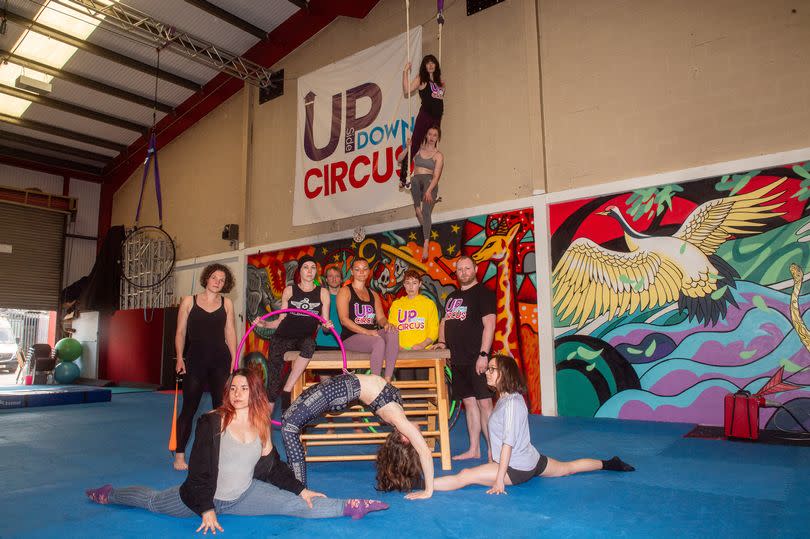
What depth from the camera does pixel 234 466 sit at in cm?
251

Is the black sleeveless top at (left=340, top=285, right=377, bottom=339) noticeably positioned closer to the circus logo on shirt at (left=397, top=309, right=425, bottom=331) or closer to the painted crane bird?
the circus logo on shirt at (left=397, top=309, right=425, bottom=331)

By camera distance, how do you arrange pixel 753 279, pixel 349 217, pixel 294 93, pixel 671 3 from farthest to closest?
pixel 294 93
pixel 349 217
pixel 671 3
pixel 753 279

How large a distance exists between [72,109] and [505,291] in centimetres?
951

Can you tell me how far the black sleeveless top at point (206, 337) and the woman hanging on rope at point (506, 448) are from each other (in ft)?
5.88

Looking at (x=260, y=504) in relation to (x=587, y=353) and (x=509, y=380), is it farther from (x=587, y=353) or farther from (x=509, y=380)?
(x=587, y=353)

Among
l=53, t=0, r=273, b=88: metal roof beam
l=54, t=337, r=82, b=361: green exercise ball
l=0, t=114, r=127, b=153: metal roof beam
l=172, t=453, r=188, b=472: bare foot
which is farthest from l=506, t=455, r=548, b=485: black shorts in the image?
l=0, t=114, r=127, b=153: metal roof beam

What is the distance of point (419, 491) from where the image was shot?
9.79 feet

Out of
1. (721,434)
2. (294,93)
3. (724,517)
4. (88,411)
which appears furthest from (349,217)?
(724,517)

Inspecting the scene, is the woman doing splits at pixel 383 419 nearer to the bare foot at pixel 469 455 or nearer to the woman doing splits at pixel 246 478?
the woman doing splits at pixel 246 478

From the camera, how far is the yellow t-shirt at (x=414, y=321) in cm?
439

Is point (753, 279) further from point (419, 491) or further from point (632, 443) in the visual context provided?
point (419, 491)

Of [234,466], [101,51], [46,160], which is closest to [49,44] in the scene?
[101,51]

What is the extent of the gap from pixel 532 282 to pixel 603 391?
1461 mm

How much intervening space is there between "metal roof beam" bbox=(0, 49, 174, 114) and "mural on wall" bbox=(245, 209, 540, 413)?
5.02 m
